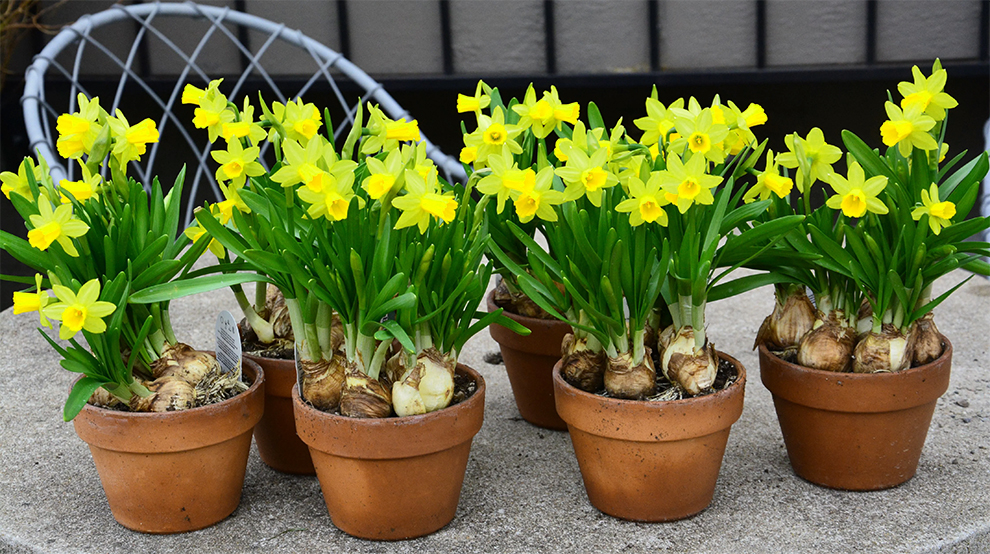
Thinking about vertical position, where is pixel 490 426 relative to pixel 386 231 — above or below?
below

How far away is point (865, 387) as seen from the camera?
137 cm

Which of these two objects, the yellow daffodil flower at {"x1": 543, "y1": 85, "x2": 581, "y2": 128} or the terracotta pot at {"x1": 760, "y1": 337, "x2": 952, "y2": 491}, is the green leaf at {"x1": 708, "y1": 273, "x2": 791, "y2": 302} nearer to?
the terracotta pot at {"x1": 760, "y1": 337, "x2": 952, "y2": 491}

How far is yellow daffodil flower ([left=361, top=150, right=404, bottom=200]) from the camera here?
1155 mm

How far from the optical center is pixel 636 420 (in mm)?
1284

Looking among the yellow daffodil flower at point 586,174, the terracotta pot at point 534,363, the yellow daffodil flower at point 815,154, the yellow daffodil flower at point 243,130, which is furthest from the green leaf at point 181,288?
the yellow daffodil flower at point 815,154

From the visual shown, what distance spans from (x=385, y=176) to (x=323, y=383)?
359 millimetres

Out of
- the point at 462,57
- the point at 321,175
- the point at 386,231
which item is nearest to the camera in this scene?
the point at 321,175

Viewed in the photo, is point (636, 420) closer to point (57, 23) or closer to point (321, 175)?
point (321, 175)

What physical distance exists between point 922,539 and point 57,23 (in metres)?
4.12

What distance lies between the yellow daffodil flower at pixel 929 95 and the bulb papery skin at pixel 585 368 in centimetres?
59

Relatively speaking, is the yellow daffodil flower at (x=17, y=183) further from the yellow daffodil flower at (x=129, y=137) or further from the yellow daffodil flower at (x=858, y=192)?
the yellow daffodil flower at (x=858, y=192)

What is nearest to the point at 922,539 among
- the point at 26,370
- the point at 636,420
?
the point at 636,420

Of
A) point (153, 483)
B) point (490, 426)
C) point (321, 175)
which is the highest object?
point (321, 175)

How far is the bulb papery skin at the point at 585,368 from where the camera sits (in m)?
1.40
